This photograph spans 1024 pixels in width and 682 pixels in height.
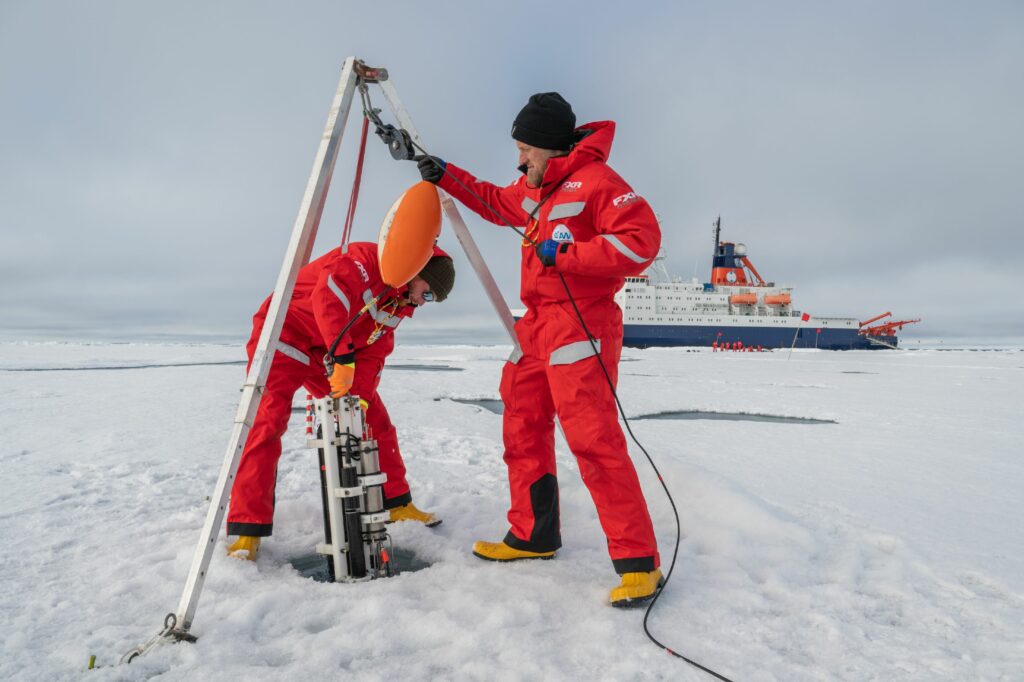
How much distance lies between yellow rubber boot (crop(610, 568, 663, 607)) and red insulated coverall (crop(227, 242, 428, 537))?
1.40 m

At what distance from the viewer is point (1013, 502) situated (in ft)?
10.9

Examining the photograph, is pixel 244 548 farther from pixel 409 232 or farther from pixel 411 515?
pixel 409 232

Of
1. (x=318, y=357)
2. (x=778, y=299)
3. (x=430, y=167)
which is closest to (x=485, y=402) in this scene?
(x=318, y=357)

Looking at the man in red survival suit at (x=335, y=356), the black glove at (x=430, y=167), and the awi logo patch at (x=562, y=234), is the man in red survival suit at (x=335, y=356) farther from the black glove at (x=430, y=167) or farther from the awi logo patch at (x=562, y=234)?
the awi logo patch at (x=562, y=234)

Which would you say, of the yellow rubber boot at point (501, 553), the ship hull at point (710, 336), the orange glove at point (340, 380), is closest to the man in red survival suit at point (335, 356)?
the orange glove at point (340, 380)

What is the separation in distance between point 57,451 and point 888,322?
181 feet

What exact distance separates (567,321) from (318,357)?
1481 mm

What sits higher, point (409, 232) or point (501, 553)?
point (409, 232)

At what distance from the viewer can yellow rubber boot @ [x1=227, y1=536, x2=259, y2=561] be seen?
2.32 metres

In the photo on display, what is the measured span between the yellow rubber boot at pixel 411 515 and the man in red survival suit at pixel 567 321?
0.52 meters

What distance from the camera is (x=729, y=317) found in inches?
1612

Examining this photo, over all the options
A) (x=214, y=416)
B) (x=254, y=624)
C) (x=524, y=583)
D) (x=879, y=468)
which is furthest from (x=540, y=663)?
(x=214, y=416)

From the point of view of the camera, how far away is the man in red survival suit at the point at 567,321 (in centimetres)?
204

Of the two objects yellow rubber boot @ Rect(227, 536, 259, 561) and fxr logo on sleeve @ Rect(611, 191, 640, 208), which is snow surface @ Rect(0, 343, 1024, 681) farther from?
fxr logo on sleeve @ Rect(611, 191, 640, 208)
